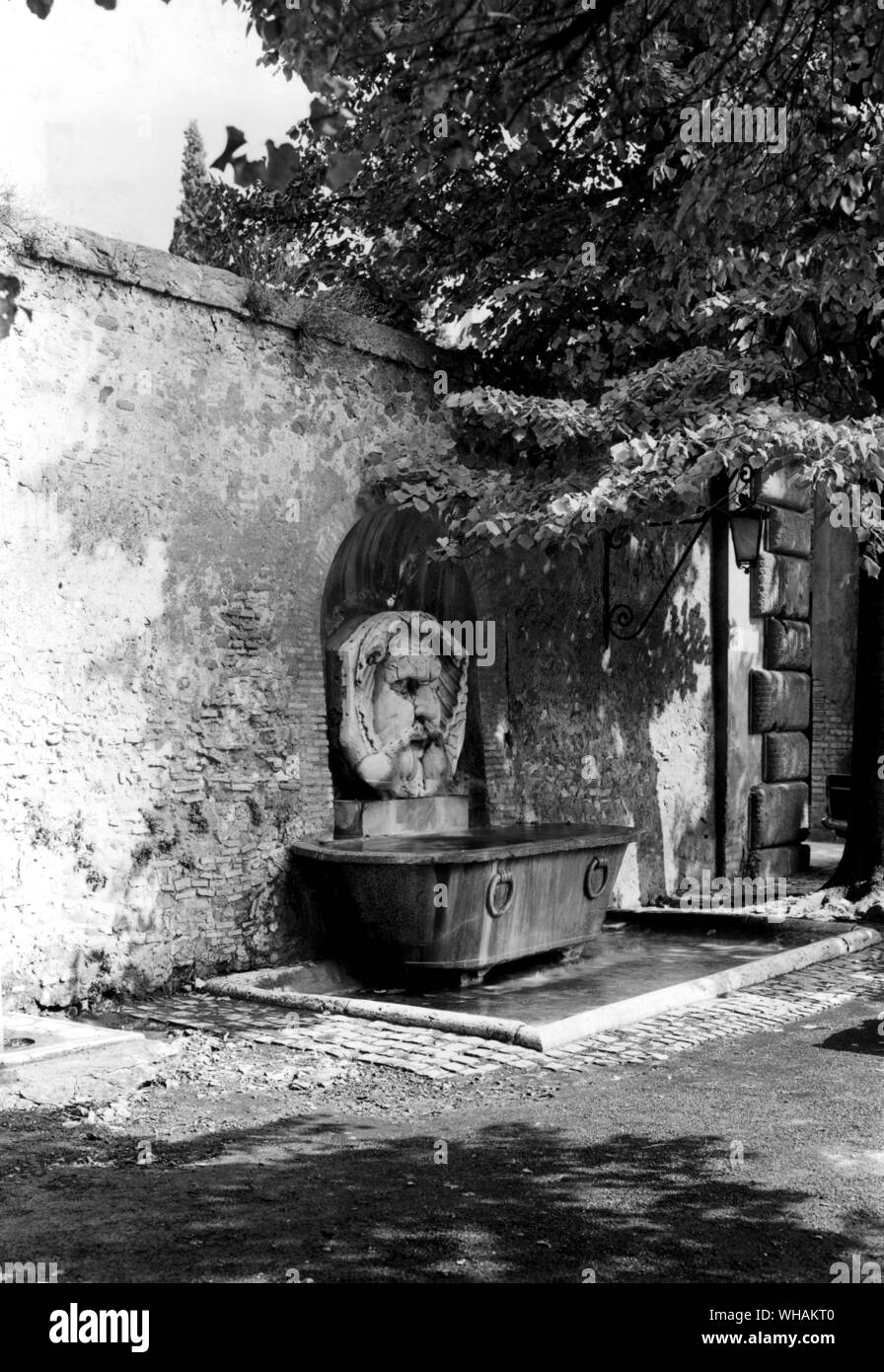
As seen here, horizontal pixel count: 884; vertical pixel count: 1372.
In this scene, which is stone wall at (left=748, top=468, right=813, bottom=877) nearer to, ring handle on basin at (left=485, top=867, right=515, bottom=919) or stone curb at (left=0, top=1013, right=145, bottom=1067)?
ring handle on basin at (left=485, top=867, right=515, bottom=919)

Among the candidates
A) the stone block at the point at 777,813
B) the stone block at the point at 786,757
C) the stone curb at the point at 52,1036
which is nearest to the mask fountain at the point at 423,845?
the stone curb at the point at 52,1036

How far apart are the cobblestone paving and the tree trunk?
292cm

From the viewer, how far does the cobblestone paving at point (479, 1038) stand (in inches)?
260

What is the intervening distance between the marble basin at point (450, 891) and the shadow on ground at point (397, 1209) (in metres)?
2.61

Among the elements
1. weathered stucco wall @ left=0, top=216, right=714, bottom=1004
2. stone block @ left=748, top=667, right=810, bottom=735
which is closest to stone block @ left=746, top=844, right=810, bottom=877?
stone block @ left=748, top=667, right=810, bottom=735

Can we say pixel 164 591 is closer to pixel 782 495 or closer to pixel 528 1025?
pixel 528 1025

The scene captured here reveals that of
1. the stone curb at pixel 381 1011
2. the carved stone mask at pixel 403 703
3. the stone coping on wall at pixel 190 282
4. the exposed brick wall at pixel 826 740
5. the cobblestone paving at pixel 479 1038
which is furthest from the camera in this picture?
the exposed brick wall at pixel 826 740

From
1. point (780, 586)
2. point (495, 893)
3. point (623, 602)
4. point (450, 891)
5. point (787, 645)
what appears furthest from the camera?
point (787, 645)

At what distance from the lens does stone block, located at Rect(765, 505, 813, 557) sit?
13.8 meters

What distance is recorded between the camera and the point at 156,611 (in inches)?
314

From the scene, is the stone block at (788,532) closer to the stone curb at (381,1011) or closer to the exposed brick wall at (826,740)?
the exposed brick wall at (826,740)

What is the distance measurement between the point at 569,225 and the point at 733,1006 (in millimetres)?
5885

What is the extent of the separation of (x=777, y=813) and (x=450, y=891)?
6665 mm

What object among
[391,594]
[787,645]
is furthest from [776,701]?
[391,594]
